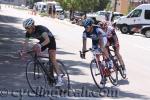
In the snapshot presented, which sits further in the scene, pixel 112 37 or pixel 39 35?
pixel 112 37

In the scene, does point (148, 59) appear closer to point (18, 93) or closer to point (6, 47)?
point (6, 47)

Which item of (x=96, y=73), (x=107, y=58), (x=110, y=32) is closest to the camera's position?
(x=96, y=73)

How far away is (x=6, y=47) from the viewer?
23312 millimetres

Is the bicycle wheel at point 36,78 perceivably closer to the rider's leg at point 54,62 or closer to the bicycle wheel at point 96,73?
the rider's leg at point 54,62

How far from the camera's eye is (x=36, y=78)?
11109 mm

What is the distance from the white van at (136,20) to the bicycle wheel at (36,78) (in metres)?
32.1

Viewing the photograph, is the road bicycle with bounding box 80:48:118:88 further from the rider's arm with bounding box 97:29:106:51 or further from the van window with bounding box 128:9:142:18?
the van window with bounding box 128:9:142:18

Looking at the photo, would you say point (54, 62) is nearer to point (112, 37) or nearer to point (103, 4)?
point (112, 37)

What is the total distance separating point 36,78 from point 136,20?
108 feet

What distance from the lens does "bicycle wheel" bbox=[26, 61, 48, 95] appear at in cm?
1091

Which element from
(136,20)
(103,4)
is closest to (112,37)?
(136,20)

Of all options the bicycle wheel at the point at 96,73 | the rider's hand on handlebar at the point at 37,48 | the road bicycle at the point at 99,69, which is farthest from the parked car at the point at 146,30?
the rider's hand on handlebar at the point at 37,48

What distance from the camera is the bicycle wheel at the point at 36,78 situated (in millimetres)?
10906

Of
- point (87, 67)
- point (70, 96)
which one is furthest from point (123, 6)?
point (70, 96)
